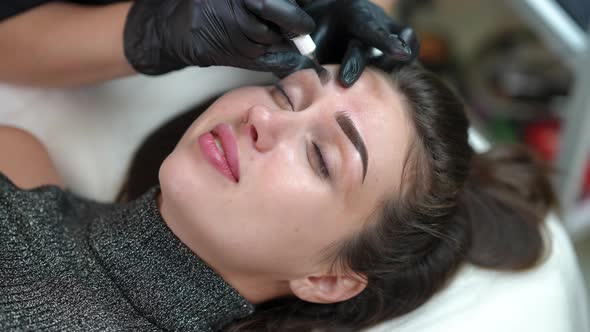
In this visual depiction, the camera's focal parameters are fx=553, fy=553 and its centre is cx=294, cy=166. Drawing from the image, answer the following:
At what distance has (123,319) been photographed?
96 cm

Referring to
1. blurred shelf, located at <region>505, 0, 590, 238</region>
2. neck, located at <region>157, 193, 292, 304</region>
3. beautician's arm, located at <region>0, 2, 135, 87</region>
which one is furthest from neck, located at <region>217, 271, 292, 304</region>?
blurred shelf, located at <region>505, 0, 590, 238</region>

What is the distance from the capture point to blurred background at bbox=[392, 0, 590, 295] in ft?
5.14

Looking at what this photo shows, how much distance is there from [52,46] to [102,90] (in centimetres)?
15

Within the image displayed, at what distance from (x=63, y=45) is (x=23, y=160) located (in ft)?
0.81

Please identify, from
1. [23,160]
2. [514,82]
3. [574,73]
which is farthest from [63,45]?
[514,82]

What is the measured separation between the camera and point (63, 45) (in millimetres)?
1123

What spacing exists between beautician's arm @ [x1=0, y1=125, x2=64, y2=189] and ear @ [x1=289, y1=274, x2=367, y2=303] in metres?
0.54

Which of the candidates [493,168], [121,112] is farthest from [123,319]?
[493,168]

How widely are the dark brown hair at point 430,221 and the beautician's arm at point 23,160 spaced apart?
0.56ft

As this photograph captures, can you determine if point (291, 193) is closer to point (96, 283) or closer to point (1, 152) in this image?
point (96, 283)

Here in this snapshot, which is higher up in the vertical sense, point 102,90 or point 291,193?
point 291,193

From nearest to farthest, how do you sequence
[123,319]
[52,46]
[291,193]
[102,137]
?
[291,193] → [123,319] → [52,46] → [102,137]

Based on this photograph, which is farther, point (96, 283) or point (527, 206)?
point (527, 206)

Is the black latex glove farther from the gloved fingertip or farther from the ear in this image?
the ear
